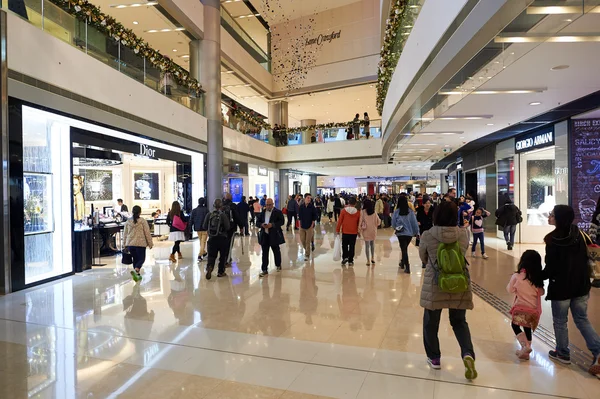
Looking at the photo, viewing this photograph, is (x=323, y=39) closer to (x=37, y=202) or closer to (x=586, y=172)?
(x=586, y=172)

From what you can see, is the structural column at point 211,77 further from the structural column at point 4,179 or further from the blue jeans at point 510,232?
the blue jeans at point 510,232

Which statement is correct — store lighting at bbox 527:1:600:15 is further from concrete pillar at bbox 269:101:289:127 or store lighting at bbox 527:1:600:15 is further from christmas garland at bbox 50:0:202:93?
concrete pillar at bbox 269:101:289:127

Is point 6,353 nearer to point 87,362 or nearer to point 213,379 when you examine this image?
point 87,362

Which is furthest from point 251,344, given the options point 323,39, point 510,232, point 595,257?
point 323,39

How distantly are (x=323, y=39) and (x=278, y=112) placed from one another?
509 cm

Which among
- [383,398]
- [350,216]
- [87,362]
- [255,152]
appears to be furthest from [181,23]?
[383,398]

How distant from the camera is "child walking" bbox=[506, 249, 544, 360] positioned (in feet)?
11.8

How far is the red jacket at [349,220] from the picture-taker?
323 inches

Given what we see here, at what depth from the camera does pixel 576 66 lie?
5.07 m

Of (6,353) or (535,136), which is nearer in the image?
(6,353)

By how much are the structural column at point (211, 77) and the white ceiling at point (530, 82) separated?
312 inches

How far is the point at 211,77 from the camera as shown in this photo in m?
14.4

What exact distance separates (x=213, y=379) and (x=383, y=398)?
1.39 metres

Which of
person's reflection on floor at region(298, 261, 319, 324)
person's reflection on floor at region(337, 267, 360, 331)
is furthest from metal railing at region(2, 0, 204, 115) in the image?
person's reflection on floor at region(337, 267, 360, 331)
